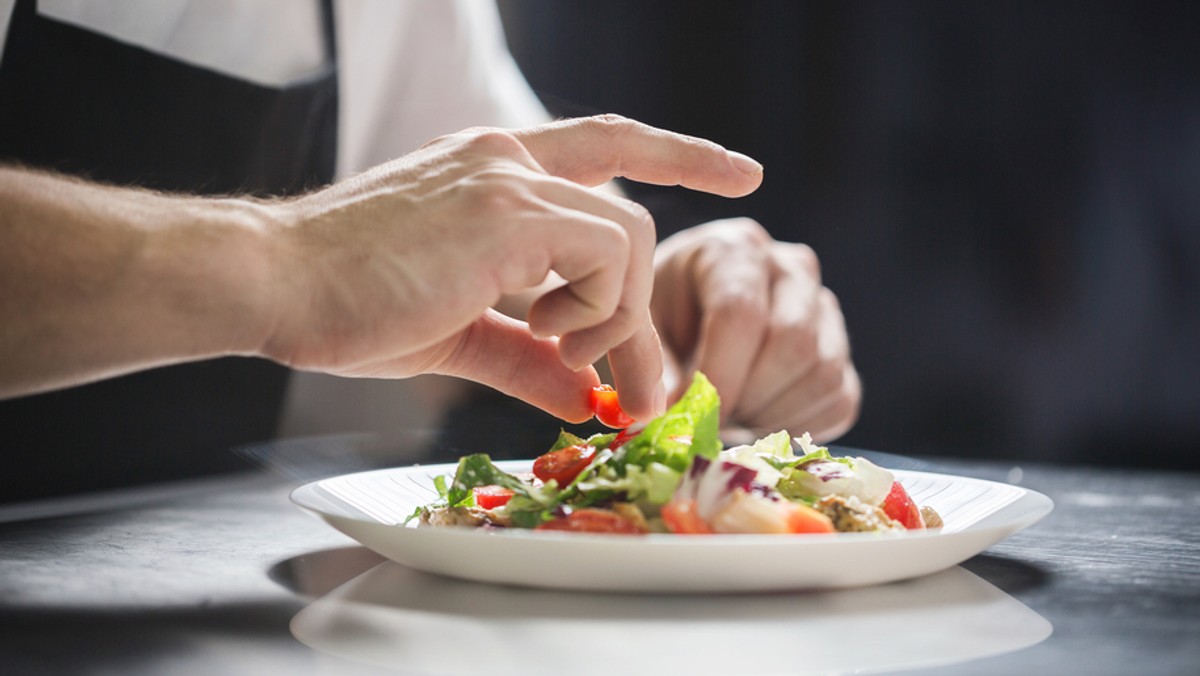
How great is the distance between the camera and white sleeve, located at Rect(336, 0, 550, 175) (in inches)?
91.7

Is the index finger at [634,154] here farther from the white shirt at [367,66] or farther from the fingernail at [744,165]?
the white shirt at [367,66]

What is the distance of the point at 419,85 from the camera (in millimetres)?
2486

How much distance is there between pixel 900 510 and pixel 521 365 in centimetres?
41

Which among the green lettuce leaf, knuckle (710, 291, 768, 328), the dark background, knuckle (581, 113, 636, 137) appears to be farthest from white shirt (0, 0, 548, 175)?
the green lettuce leaf

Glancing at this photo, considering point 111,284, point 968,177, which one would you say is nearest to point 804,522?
point 111,284

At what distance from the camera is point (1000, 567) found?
2.88 feet

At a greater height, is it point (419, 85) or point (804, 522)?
point (419, 85)

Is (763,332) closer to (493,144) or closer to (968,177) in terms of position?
(493,144)

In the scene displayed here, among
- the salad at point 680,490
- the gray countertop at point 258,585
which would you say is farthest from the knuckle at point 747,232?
the salad at point 680,490

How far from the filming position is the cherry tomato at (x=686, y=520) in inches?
27.7

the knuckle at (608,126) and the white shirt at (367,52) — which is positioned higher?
the white shirt at (367,52)

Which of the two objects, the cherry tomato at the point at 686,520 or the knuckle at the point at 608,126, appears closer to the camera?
the cherry tomato at the point at 686,520

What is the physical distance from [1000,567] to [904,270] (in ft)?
7.72

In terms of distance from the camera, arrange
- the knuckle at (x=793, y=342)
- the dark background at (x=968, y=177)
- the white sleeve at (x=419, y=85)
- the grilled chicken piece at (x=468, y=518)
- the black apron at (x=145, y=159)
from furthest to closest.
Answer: the dark background at (x=968, y=177) → the white sleeve at (x=419, y=85) → the knuckle at (x=793, y=342) → the black apron at (x=145, y=159) → the grilled chicken piece at (x=468, y=518)
